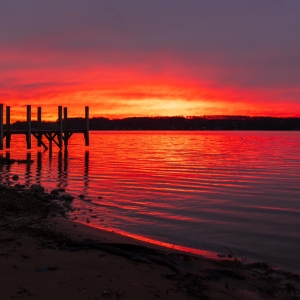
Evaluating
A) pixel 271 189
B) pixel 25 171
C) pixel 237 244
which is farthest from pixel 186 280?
pixel 25 171

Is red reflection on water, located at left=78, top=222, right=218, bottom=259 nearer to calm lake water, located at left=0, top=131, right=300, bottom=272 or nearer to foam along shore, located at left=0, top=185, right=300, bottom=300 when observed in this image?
calm lake water, located at left=0, top=131, right=300, bottom=272

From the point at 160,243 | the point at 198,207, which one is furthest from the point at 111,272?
the point at 198,207

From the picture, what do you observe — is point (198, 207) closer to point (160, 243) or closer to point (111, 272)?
point (160, 243)

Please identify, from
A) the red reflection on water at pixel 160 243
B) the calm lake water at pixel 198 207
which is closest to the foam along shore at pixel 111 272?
the red reflection on water at pixel 160 243

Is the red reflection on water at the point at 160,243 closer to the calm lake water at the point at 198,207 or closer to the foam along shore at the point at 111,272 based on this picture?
the calm lake water at the point at 198,207

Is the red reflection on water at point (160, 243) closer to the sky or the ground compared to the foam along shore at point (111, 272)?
closer to the ground

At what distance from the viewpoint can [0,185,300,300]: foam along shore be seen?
5.33m

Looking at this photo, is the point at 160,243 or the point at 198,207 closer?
the point at 160,243

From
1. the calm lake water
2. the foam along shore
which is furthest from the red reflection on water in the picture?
the foam along shore

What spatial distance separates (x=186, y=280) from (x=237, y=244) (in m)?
3.60

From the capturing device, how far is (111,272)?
6094 mm

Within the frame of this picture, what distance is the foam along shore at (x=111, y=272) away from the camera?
5.33 metres

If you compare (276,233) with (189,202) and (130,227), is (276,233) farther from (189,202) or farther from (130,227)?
(189,202)

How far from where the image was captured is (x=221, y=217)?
480 inches
